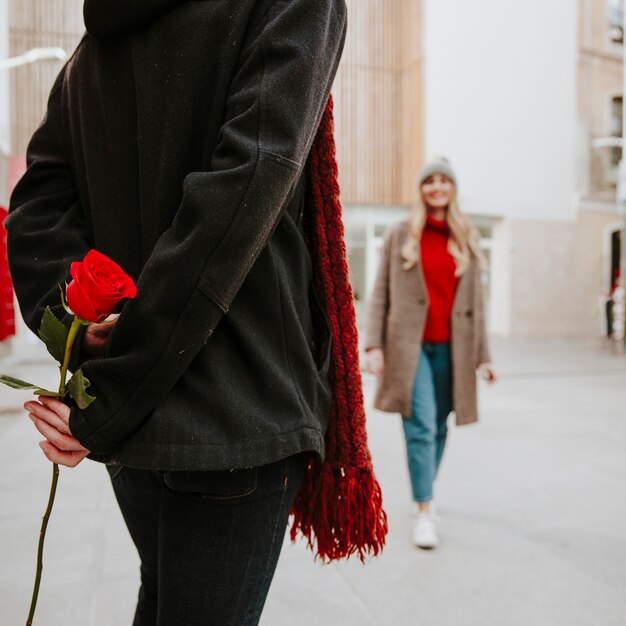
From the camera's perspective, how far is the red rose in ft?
2.88

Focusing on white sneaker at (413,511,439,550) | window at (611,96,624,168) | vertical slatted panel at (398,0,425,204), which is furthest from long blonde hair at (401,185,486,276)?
window at (611,96,624,168)

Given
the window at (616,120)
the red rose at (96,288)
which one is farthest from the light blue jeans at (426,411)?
the window at (616,120)

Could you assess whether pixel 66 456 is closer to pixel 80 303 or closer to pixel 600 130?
pixel 80 303

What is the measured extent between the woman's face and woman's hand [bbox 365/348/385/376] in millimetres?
824

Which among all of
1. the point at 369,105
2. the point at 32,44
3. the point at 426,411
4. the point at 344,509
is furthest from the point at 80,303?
the point at 369,105

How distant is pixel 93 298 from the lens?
883 millimetres

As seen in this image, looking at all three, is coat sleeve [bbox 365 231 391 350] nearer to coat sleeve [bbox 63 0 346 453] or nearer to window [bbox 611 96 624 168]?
coat sleeve [bbox 63 0 346 453]

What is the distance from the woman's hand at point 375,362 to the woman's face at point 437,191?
2.70 feet

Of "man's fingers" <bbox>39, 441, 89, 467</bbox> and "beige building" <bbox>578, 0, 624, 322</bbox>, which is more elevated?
A: "beige building" <bbox>578, 0, 624, 322</bbox>

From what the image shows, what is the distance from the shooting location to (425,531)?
326 centimetres

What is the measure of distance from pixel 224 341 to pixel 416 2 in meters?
18.5

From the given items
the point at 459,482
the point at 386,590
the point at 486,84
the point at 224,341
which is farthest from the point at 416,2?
the point at 224,341

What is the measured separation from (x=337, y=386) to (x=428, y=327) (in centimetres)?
236

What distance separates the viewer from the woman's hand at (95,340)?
1017 mm
